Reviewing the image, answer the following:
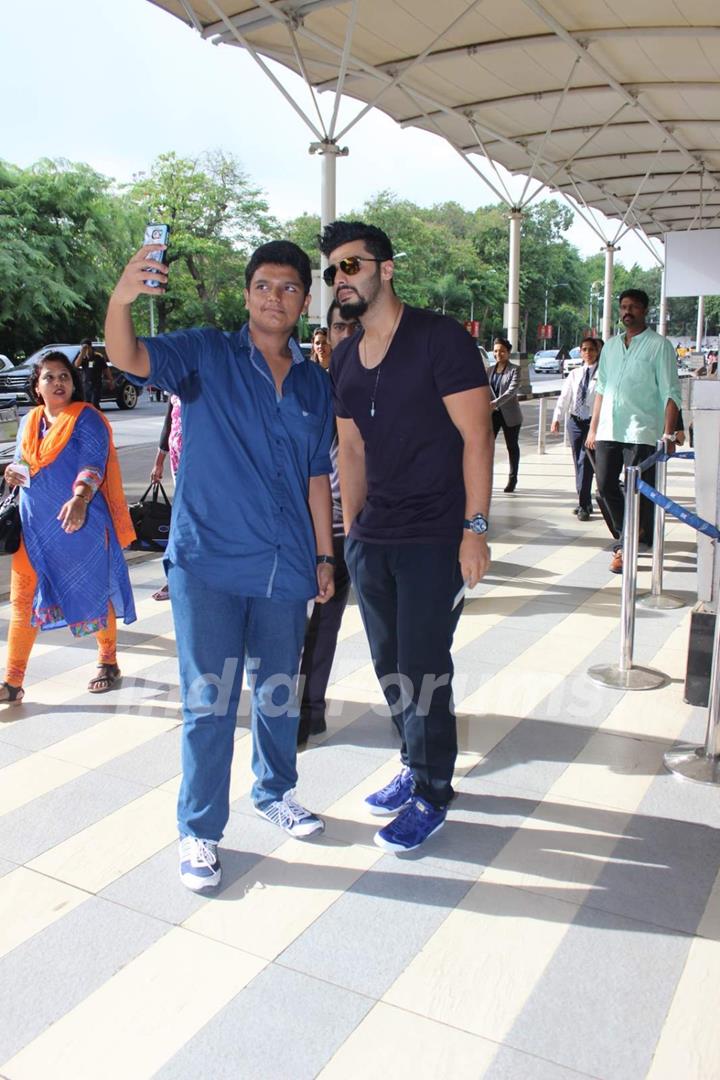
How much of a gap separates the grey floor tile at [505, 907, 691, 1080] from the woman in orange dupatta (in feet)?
8.55

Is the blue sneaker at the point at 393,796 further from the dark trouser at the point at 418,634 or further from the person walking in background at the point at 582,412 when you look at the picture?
the person walking in background at the point at 582,412

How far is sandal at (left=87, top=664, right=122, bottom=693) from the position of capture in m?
4.52

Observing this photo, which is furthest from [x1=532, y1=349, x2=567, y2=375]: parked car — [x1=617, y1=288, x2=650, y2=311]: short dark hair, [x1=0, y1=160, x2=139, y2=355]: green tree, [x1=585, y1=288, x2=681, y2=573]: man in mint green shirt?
[x1=617, y1=288, x2=650, y2=311]: short dark hair

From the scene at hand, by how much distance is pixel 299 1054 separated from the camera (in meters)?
2.20

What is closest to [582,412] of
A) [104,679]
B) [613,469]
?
[613,469]

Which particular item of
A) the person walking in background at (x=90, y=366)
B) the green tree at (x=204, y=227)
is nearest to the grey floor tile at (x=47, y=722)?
the person walking in background at (x=90, y=366)

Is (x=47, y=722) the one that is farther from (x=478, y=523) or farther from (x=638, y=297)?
(x=638, y=297)

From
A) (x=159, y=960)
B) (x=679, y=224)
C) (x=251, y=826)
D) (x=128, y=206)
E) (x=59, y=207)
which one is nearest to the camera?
(x=159, y=960)

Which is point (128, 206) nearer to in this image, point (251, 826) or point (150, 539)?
point (150, 539)

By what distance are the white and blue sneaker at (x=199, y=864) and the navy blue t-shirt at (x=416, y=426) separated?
1.08m

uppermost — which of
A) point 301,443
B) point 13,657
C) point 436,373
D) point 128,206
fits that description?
point 128,206

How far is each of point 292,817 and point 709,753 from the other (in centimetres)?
167

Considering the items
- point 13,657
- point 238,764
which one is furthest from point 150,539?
point 238,764

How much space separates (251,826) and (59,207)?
3564cm
